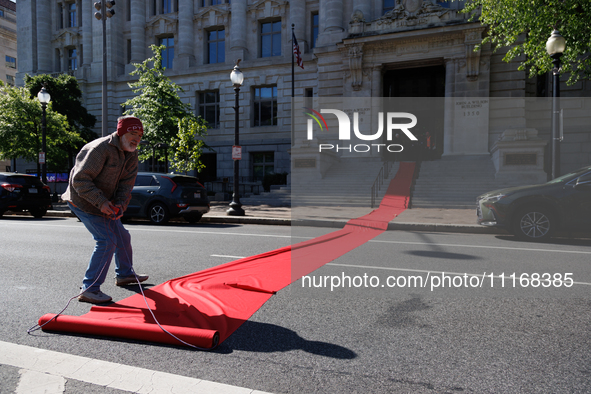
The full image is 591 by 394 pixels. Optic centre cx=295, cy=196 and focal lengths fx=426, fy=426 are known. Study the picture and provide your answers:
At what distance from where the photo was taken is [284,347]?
10.5ft

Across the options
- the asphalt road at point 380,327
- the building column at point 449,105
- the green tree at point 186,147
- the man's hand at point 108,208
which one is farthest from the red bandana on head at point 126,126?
the building column at point 449,105

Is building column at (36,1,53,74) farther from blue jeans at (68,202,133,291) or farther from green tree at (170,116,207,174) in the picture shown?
blue jeans at (68,202,133,291)

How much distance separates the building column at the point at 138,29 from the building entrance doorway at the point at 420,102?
20.6 metres

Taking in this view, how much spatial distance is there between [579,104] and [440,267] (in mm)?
23709

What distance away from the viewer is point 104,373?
2783mm

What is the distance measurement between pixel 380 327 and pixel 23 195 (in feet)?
50.4

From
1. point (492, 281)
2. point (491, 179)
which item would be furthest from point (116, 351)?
point (491, 179)

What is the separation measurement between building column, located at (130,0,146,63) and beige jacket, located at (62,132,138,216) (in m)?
34.2

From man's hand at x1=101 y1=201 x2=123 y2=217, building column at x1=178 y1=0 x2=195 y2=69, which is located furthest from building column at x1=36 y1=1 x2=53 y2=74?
man's hand at x1=101 y1=201 x2=123 y2=217

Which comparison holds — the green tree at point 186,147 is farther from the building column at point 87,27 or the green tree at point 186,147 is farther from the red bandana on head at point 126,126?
the building column at point 87,27

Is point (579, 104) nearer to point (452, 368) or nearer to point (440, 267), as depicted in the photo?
point (440, 267)

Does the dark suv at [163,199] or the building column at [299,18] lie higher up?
the building column at [299,18]

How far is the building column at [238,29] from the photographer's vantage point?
32281 millimetres

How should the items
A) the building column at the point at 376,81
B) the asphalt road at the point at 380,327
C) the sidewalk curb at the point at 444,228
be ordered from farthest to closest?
the building column at the point at 376,81
the sidewalk curb at the point at 444,228
the asphalt road at the point at 380,327
